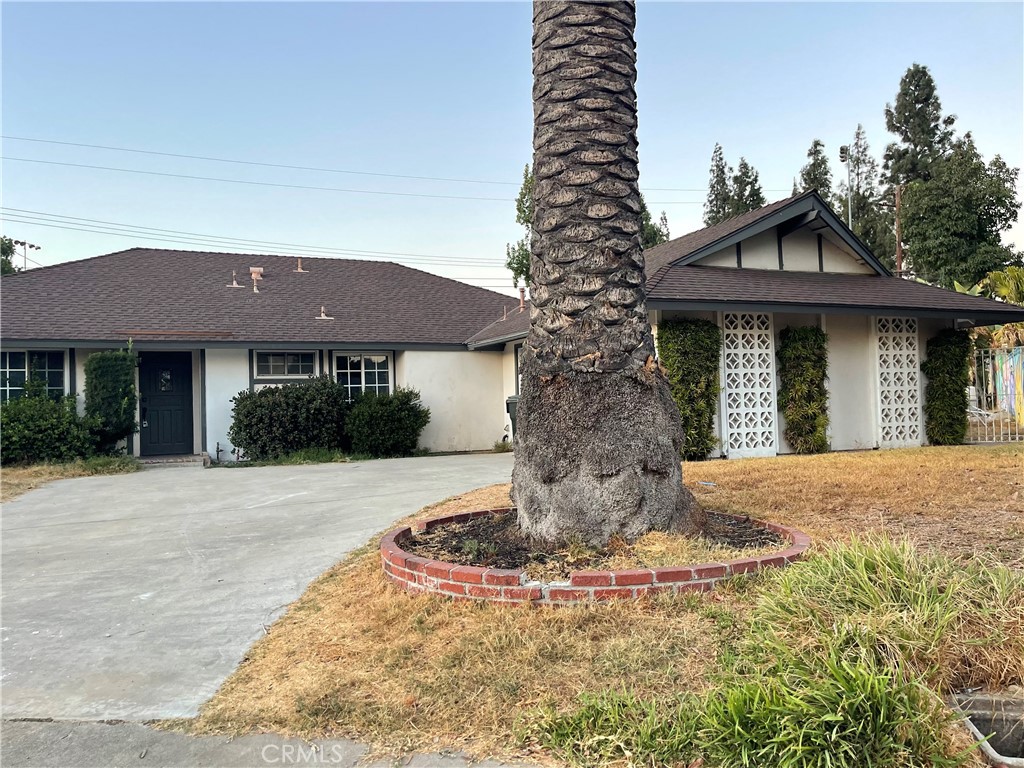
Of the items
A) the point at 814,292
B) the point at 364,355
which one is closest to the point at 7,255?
the point at 364,355

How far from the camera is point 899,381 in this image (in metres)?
14.6

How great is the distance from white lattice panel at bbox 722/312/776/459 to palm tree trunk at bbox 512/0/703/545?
857 centimetres

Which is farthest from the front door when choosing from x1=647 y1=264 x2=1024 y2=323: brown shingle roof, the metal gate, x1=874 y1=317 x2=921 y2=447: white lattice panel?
the metal gate

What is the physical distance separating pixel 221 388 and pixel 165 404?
59.0 inches

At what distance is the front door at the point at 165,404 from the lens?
16141 millimetres

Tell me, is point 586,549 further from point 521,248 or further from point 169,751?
point 521,248

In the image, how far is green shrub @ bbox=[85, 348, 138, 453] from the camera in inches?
574

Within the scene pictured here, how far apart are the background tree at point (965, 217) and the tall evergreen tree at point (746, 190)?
616 inches

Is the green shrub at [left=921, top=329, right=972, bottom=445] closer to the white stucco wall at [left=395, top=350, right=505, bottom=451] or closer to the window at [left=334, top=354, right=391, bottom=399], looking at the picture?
the white stucco wall at [left=395, top=350, right=505, bottom=451]

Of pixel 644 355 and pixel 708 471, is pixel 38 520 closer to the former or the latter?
pixel 644 355

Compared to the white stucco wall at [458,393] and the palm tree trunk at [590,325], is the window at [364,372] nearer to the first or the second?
the white stucco wall at [458,393]

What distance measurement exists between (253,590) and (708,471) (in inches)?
256

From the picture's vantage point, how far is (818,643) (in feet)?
9.66

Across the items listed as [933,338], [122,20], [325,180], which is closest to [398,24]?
[122,20]
